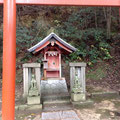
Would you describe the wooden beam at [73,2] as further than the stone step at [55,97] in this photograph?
No

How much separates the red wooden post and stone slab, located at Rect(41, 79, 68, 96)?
2710 millimetres

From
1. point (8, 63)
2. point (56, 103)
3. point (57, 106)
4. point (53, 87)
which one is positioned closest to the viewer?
point (8, 63)

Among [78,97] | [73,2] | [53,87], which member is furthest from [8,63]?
[53,87]

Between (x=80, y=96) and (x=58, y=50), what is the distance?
8.09 ft

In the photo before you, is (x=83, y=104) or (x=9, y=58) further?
(x=83, y=104)

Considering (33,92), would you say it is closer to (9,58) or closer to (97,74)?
(9,58)

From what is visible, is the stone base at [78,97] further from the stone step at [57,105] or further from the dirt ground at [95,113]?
the dirt ground at [95,113]

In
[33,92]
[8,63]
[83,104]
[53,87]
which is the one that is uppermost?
[8,63]

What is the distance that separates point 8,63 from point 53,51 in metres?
3.59

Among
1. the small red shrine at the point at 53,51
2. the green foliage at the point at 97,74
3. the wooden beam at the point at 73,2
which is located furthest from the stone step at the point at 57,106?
the green foliage at the point at 97,74

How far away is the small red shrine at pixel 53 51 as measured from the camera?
5.04m

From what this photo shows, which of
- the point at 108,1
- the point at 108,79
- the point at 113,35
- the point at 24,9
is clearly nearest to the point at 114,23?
the point at 113,35

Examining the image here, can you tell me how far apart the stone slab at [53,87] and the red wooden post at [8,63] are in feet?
8.89

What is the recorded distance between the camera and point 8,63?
2047mm
